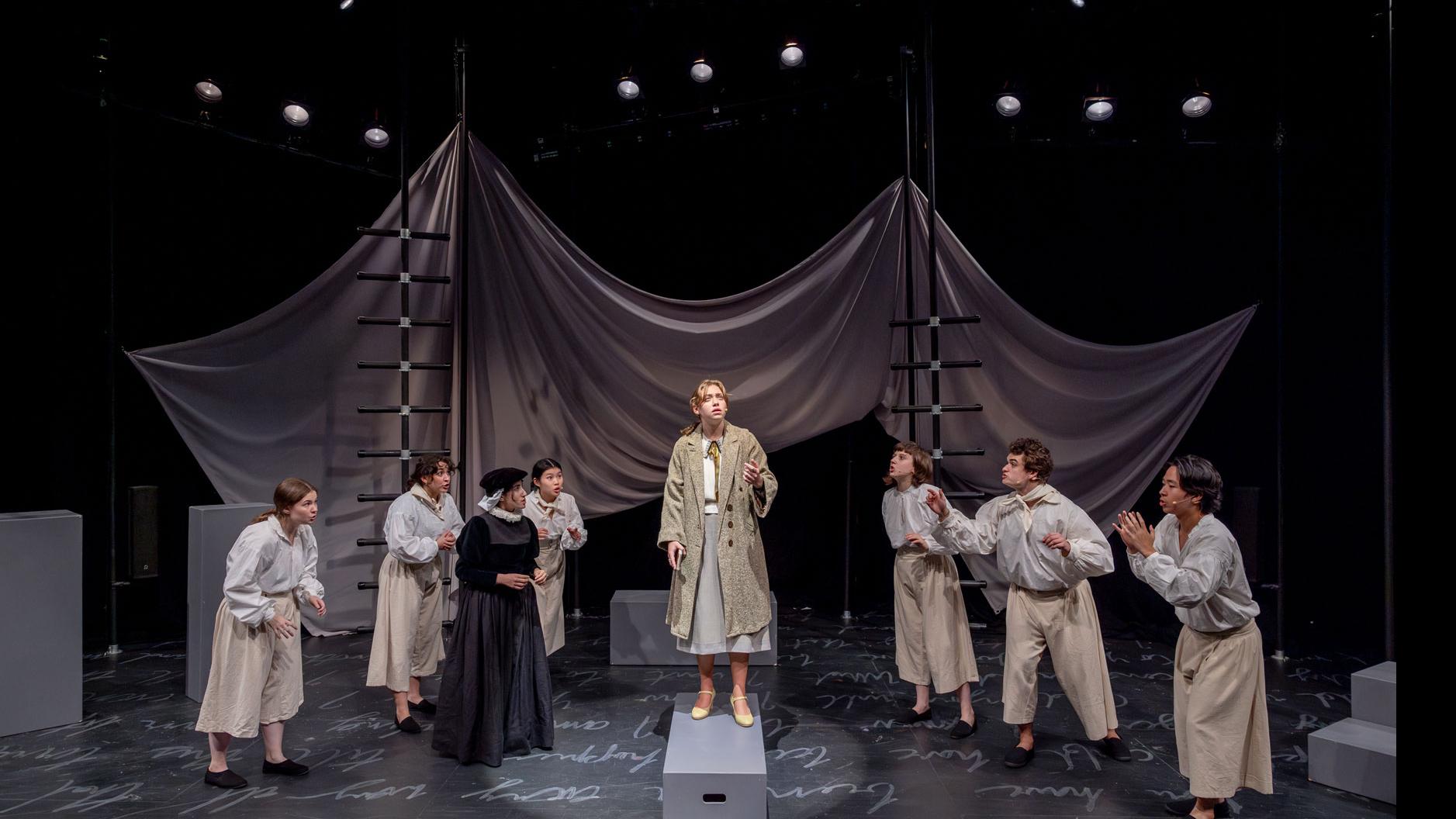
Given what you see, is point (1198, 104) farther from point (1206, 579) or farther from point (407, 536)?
point (407, 536)

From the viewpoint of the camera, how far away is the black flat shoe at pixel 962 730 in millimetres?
3879

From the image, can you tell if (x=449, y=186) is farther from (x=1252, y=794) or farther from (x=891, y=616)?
(x=1252, y=794)

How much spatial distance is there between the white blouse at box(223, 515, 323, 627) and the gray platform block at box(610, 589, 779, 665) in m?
2.00

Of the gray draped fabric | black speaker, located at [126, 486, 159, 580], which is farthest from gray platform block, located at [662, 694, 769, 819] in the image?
black speaker, located at [126, 486, 159, 580]

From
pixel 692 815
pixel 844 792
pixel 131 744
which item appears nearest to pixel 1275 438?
pixel 844 792

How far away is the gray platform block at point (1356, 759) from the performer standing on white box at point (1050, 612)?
67 cm

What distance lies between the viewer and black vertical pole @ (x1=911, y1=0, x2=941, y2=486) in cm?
495

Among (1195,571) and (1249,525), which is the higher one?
(1195,571)

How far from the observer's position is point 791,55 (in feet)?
17.7

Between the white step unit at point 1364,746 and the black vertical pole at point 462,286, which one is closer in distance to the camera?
the white step unit at point 1364,746

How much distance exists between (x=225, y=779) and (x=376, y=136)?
430cm

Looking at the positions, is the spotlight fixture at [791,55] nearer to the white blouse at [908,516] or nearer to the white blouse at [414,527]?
the white blouse at [908,516]

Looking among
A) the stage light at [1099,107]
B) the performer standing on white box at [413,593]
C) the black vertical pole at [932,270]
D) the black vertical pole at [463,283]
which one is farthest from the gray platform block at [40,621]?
the stage light at [1099,107]

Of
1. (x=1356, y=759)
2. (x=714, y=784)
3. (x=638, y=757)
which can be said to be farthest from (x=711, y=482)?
(x=1356, y=759)
